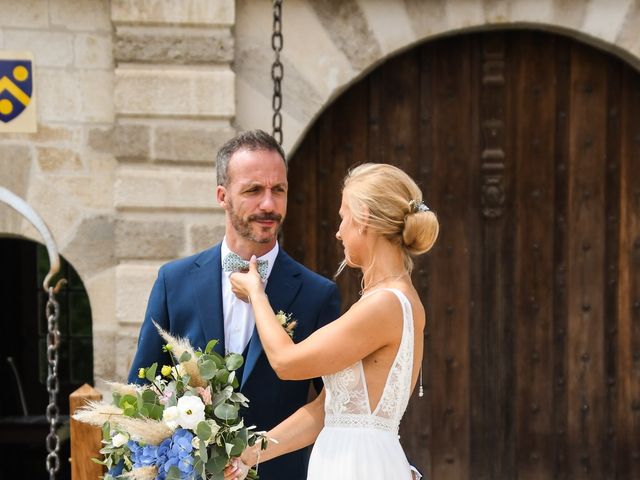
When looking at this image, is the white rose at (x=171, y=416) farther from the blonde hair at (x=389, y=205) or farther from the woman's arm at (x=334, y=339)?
the blonde hair at (x=389, y=205)

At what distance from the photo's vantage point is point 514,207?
17.2 feet

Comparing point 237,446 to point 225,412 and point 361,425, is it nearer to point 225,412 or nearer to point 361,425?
point 225,412

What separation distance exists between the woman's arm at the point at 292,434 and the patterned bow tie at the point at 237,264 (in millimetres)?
364

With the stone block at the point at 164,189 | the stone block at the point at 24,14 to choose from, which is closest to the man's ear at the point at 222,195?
the stone block at the point at 164,189

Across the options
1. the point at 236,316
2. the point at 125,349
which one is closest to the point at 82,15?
the point at 125,349

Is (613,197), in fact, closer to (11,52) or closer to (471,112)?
(471,112)

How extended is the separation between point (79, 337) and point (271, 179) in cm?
483

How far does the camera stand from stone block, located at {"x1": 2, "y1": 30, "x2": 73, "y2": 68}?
15.9 feet

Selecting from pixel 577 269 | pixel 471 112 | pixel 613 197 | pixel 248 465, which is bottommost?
pixel 248 465

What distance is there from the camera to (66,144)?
4859 mm

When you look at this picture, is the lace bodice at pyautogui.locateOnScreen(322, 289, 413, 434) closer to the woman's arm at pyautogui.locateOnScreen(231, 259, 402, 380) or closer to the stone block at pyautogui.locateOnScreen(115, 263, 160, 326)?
the woman's arm at pyautogui.locateOnScreen(231, 259, 402, 380)

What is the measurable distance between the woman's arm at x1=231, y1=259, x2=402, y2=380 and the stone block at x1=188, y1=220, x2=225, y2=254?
2.28m

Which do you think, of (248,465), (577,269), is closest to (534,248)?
(577,269)

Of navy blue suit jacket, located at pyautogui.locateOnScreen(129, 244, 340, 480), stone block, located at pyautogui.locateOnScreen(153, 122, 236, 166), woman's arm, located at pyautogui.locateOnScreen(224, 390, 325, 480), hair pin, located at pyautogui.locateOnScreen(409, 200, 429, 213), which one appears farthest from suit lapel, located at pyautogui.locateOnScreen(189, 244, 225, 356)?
stone block, located at pyautogui.locateOnScreen(153, 122, 236, 166)
